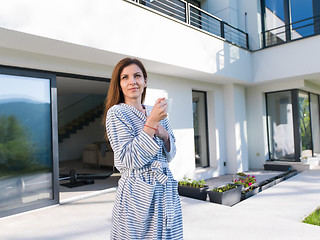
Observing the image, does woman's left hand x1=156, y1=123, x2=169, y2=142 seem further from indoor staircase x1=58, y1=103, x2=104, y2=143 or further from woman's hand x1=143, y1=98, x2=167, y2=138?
indoor staircase x1=58, y1=103, x2=104, y2=143

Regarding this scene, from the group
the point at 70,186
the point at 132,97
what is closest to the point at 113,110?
the point at 132,97

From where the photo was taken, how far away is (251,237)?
7.95ft

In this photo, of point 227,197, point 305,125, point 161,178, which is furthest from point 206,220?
point 305,125

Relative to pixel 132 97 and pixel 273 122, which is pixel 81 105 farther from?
pixel 132 97

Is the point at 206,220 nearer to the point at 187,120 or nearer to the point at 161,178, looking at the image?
the point at 161,178

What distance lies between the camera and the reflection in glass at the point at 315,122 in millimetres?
7710

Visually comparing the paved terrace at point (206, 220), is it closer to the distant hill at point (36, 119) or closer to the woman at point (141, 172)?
the distant hill at point (36, 119)

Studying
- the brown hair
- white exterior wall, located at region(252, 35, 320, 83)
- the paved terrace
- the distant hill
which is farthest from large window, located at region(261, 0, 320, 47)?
the brown hair

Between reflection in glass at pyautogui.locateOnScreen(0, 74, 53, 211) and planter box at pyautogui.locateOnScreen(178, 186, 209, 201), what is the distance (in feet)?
6.83

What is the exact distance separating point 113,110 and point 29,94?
119 inches

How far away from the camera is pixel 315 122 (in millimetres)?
7914

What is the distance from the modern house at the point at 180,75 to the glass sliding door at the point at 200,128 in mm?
27

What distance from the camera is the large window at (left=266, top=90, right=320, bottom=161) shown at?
6734 mm

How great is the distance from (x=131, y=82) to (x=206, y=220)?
2.40 metres
